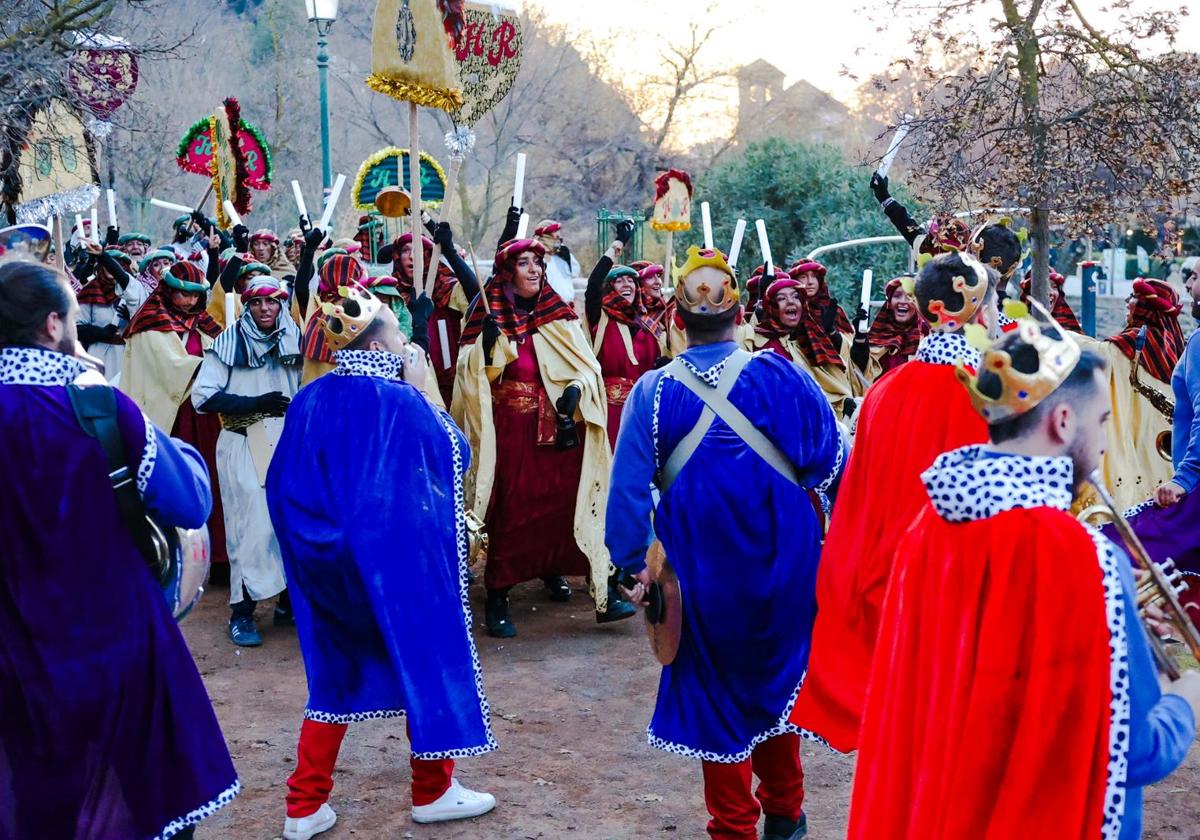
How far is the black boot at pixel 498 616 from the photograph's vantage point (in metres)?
7.86

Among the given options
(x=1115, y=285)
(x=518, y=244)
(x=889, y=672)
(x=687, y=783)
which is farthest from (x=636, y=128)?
(x=889, y=672)

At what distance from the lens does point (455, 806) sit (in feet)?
17.0

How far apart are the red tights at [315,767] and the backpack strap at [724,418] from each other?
4.77ft

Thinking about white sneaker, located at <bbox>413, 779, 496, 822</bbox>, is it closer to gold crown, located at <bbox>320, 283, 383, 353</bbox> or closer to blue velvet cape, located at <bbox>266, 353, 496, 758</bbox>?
blue velvet cape, located at <bbox>266, 353, 496, 758</bbox>

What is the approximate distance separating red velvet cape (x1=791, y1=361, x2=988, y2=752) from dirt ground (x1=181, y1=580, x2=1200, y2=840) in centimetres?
71

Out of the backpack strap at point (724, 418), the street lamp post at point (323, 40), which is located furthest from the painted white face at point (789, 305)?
the street lamp post at point (323, 40)

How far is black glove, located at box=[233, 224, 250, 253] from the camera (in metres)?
10.5

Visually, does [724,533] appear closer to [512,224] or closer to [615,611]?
[615,611]

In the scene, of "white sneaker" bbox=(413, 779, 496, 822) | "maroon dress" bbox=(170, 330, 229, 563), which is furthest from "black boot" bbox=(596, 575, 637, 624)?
"white sneaker" bbox=(413, 779, 496, 822)

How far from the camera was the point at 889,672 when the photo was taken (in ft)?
8.99

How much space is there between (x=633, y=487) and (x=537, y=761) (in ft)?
6.33

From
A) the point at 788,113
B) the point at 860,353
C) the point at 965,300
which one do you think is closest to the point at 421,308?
the point at 965,300

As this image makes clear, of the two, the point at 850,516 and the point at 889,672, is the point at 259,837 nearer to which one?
the point at 850,516

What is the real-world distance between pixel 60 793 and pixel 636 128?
2851cm
